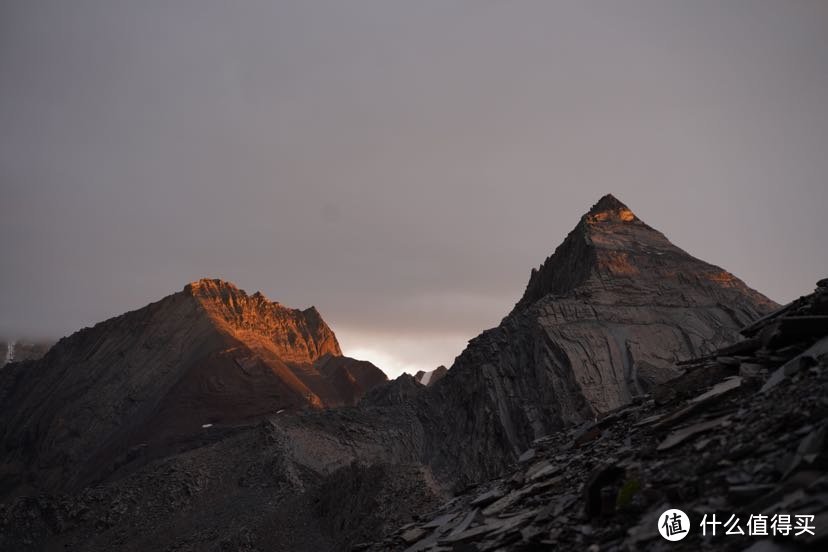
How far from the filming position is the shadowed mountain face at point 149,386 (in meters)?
86.9

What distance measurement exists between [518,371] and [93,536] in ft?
117

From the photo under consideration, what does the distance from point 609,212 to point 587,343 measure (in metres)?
23.8

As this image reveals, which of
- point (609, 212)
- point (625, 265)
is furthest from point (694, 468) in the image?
point (609, 212)

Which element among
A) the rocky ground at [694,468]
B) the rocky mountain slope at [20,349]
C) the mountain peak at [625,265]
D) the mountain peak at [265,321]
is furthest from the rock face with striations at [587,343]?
the rocky mountain slope at [20,349]

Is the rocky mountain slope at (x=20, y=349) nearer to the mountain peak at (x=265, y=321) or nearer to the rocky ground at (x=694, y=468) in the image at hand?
the mountain peak at (x=265, y=321)

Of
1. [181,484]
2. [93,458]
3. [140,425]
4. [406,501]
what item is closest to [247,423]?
[140,425]

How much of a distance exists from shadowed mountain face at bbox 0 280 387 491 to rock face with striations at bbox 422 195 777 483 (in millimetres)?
39805

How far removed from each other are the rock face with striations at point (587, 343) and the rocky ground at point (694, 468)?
32592 millimetres

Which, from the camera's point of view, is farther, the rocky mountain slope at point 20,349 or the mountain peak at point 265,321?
the rocky mountain slope at point 20,349

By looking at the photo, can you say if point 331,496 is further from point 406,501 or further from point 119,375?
point 119,375

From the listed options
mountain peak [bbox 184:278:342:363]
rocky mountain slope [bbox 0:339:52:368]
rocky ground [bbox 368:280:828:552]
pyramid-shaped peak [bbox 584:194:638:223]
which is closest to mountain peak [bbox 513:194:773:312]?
pyramid-shaped peak [bbox 584:194:638:223]

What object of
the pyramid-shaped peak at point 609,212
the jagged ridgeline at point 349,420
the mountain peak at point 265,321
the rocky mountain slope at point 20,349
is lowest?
the jagged ridgeline at point 349,420

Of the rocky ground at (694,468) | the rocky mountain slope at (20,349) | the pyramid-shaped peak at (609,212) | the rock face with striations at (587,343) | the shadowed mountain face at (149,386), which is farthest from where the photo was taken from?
the rocky mountain slope at (20,349)

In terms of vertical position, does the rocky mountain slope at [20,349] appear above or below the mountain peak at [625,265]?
above
